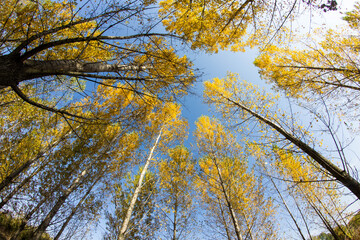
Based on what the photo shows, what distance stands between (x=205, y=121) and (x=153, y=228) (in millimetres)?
5280

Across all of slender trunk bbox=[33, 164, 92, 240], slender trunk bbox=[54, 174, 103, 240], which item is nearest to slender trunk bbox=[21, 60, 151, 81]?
slender trunk bbox=[33, 164, 92, 240]

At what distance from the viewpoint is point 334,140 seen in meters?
1.78

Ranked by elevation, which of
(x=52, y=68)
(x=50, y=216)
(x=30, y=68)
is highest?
(x=52, y=68)

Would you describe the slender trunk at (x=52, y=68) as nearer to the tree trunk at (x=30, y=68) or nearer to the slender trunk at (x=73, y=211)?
the tree trunk at (x=30, y=68)

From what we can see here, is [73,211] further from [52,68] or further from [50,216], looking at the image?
[52,68]

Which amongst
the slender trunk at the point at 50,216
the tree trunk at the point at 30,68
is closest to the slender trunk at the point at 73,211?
the slender trunk at the point at 50,216

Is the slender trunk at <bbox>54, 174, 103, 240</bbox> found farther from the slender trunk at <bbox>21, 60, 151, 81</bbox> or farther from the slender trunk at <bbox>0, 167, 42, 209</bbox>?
the slender trunk at <bbox>21, 60, 151, 81</bbox>

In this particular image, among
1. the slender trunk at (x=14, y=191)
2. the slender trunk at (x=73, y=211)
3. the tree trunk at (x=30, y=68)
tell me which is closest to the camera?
the tree trunk at (x=30, y=68)

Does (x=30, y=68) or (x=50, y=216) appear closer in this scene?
(x=30, y=68)

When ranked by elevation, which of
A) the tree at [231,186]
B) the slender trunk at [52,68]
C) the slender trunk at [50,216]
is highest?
the tree at [231,186]

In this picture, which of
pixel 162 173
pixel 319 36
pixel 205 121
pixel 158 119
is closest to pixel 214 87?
pixel 205 121

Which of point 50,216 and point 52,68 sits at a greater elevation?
point 52,68

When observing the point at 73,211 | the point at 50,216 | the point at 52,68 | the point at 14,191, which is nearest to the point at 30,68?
the point at 52,68

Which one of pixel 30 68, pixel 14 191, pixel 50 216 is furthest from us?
pixel 14 191
